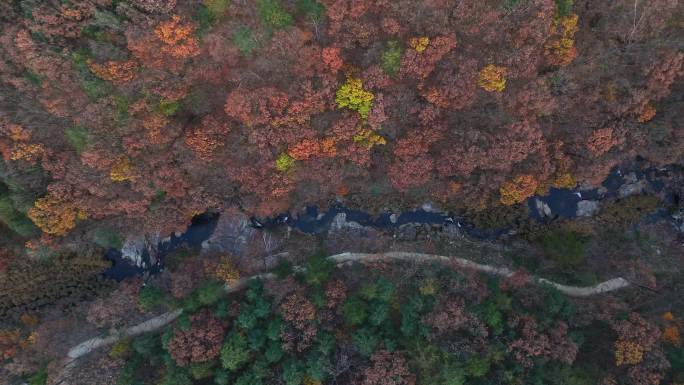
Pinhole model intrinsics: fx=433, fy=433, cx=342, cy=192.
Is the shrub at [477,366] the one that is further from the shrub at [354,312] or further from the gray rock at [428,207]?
the gray rock at [428,207]

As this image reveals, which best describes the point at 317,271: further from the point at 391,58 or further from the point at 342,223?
the point at 391,58

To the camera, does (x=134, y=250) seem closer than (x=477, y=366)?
No

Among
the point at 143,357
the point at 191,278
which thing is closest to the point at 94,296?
the point at 143,357

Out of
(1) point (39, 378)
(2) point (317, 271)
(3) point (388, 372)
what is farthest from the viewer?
(2) point (317, 271)

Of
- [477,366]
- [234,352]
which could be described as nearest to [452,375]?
[477,366]

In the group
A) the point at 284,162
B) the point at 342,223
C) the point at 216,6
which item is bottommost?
the point at 342,223

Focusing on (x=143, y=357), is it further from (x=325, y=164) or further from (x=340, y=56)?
(x=340, y=56)
